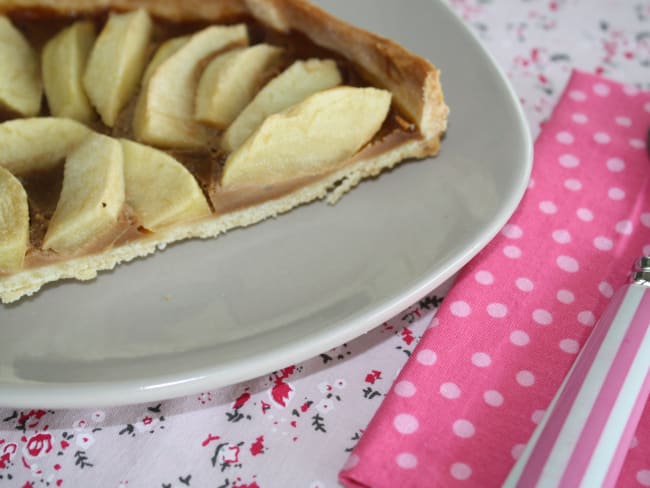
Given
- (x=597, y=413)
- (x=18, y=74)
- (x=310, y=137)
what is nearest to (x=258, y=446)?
(x=597, y=413)

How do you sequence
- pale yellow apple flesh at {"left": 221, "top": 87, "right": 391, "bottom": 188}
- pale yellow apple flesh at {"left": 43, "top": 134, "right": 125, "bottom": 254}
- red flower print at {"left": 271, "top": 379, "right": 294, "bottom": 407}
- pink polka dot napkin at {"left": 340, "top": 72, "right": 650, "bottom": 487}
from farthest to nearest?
pale yellow apple flesh at {"left": 221, "top": 87, "right": 391, "bottom": 188}, pale yellow apple flesh at {"left": 43, "top": 134, "right": 125, "bottom": 254}, red flower print at {"left": 271, "top": 379, "right": 294, "bottom": 407}, pink polka dot napkin at {"left": 340, "top": 72, "right": 650, "bottom": 487}

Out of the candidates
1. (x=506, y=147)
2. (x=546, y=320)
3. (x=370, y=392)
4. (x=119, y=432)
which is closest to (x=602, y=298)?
(x=546, y=320)

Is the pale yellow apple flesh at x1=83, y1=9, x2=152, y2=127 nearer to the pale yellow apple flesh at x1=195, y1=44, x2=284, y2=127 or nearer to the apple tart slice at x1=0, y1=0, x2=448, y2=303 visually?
the apple tart slice at x1=0, y1=0, x2=448, y2=303

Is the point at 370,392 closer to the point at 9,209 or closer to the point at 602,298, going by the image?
the point at 602,298

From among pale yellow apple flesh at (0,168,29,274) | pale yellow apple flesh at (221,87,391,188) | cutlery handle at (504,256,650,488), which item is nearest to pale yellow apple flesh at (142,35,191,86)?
pale yellow apple flesh at (221,87,391,188)

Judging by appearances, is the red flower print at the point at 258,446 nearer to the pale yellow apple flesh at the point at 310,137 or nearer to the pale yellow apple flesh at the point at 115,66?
the pale yellow apple flesh at the point at 310,137

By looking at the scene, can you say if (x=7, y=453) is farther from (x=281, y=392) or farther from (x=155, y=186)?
(x=155, y=186)

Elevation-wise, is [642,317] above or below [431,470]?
above
